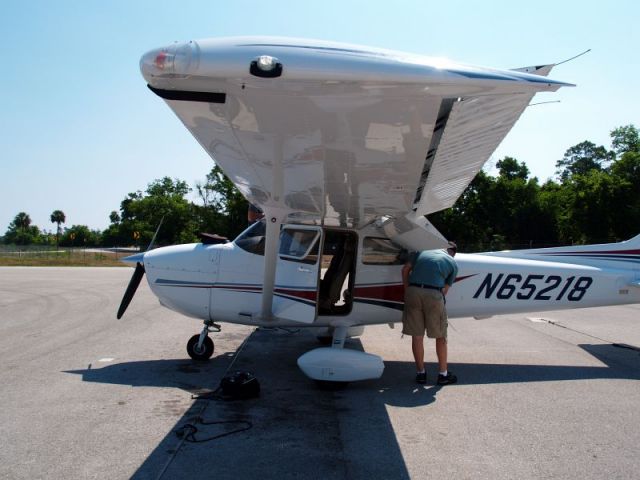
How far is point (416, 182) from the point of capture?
4.07 metres

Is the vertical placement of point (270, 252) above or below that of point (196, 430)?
above

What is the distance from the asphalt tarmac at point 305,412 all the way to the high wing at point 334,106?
2.04 metres

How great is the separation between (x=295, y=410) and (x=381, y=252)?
2512 millimetres

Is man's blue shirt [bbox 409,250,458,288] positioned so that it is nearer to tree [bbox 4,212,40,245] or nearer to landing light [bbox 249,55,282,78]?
landing light [bbox 249,55,282,78]

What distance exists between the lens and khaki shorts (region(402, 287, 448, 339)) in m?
5.80

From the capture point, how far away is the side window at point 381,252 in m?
6.51

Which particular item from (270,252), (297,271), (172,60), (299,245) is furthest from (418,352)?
(172,60)

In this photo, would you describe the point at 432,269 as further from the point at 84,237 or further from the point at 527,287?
the point at 84,237

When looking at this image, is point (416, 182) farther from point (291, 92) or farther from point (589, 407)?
point (589, 407)

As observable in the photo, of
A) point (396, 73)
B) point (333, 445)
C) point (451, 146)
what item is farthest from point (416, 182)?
point (333, 445)

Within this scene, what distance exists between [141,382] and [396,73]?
14.6 feet

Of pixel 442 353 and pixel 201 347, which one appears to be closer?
pixel 442 353

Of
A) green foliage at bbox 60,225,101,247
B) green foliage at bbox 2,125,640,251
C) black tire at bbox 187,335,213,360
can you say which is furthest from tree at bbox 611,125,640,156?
green foliage at bbox 60,225,101,247

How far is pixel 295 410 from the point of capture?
15.6 feet
